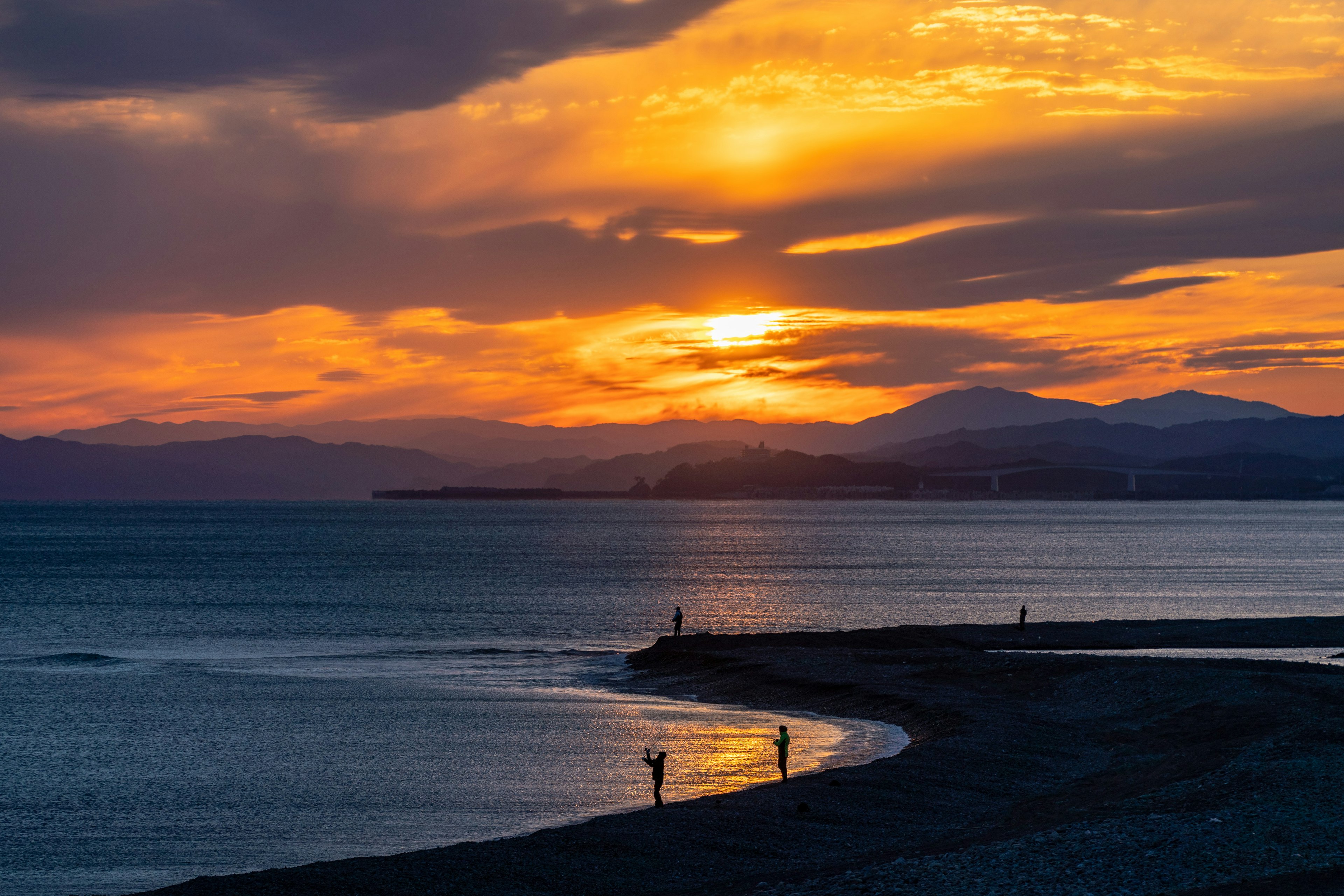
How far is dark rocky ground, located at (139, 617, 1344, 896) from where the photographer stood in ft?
60.5

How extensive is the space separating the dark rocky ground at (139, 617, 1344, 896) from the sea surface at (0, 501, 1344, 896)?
10.7 feet

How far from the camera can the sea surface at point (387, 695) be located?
25.8m

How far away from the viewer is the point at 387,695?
148 feet

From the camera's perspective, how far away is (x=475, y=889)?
19.2 meters

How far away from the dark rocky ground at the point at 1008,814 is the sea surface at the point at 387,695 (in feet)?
10.7

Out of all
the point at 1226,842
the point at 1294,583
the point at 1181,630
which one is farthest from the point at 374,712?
the point at 1294,583

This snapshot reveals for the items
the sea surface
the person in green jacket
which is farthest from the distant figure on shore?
the person in green jacket

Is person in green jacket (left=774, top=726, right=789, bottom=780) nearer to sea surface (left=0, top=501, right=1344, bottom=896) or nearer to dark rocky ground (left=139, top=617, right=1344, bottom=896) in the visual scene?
dark rocky ground (left=139, top=617, right=1344, bottom=896)

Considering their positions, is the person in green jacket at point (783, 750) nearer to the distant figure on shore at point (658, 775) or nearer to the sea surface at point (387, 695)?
the sea surface at point (387, 695)

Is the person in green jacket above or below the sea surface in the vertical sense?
above

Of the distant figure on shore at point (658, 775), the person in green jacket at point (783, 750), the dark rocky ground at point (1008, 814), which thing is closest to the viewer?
the dark rocky ground at point (1008, 814)

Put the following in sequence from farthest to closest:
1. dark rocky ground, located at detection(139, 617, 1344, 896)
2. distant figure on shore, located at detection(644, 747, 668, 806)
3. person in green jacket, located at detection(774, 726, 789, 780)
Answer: person in green jacket, located at detection(774, 726, 789, 780) < distant figure on shore, located at detection(644, 747, 668, 806) < dark rocky ground, located at detection(139, 617, 1344, 896)

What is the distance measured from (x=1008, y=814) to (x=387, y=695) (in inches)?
1097

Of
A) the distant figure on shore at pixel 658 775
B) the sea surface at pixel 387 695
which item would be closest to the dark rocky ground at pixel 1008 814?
the distant figure on shore at pixel 658 775
